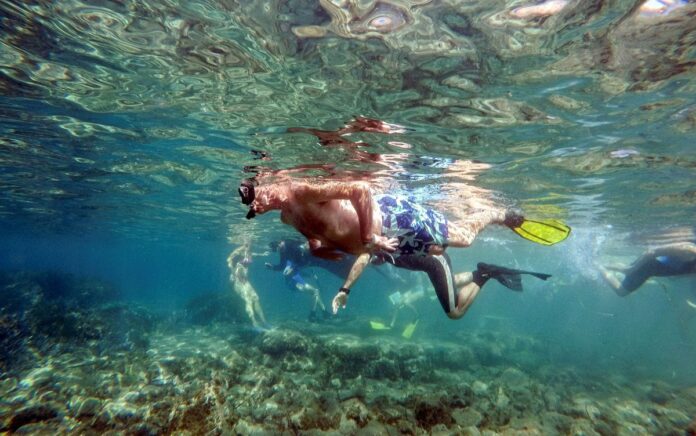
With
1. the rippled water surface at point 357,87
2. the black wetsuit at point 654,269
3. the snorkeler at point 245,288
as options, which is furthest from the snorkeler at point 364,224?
the snorkeler at point 245,288

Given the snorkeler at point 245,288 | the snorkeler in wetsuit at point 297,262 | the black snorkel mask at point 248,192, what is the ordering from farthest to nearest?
the snorkeler at point 245,288 < the snorkeler in wetsuit at point 297,262 < the black snorkel mask at point 248,192

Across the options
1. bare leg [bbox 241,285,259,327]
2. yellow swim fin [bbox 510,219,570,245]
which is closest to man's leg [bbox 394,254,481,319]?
yellow swim fin [bbox 510,219,570,245]

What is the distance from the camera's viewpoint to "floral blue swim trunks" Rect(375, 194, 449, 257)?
6465mm

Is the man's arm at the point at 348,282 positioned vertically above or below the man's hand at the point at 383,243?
below

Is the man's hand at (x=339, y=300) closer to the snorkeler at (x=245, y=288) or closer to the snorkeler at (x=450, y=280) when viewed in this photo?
the snorkeler at (x=450, y=280)

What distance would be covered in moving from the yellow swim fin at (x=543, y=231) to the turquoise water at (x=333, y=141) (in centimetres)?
293

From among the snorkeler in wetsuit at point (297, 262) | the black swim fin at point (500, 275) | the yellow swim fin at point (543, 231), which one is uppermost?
the yellow swim fin at point (543, 231)

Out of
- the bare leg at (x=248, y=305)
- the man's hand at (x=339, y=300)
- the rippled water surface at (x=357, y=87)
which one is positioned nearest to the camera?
the man's hand at (x=339, y=300)

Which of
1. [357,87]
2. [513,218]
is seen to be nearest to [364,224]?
[357,87]

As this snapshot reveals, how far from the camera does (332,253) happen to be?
19.4ft

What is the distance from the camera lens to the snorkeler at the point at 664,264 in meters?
13.8

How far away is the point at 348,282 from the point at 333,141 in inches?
253

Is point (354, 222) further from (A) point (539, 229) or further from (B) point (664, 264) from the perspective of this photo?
(B) point (664, 264)

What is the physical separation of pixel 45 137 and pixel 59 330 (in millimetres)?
10126
